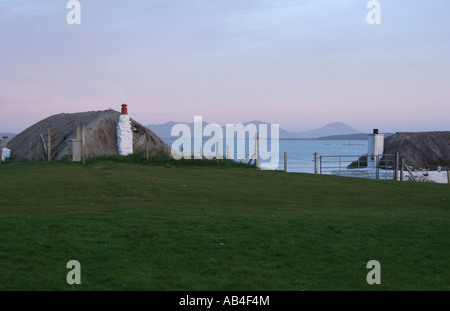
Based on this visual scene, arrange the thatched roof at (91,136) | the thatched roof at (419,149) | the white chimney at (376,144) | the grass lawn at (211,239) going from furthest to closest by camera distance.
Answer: the thatched roof at (419,149) < the white chimney at (376,144) < the thatched roof at (91,136) < the grass lawn at (211,239)

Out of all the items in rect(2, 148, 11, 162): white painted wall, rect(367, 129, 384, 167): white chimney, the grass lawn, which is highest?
rect(367, 129, 384, 167): white chimney

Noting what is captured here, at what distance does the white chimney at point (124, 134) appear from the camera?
31891mm

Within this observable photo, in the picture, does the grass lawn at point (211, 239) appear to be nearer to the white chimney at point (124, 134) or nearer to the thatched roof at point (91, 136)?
the thatched roof at point (91, 136)

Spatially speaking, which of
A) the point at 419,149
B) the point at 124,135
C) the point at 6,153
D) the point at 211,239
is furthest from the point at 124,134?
the point at 419,149

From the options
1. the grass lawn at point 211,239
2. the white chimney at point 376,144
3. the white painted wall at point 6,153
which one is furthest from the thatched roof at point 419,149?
the white painted wall at point 6,153

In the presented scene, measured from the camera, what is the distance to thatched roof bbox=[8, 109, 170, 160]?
1239 inches

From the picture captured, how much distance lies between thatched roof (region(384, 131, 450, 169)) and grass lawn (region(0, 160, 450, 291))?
76.7 feet

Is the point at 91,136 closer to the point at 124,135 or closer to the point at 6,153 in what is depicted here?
the point at 124,135

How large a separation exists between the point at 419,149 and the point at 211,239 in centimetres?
3557

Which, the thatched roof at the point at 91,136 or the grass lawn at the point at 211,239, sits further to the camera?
the thatched roof at the point at 91,136

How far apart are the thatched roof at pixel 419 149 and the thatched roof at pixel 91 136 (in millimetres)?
20139

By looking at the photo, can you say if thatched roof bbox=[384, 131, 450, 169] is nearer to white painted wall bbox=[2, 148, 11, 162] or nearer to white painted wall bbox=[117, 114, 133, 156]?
white painted wall bbox=[117, 114, 133, 156]

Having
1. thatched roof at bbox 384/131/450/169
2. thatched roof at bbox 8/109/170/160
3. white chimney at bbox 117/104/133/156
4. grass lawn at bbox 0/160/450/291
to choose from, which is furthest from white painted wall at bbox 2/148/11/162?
thatched roof at bbox 384/131/450/169
